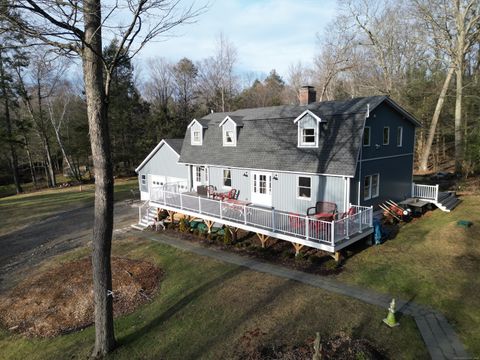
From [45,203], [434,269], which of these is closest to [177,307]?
[434,269]

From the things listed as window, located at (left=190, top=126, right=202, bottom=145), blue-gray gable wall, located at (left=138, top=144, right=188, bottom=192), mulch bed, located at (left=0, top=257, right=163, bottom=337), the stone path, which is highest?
window, located at (left=190, top=126, right=202, bottom=145)

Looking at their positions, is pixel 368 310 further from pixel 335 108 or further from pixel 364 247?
pixel 335 108

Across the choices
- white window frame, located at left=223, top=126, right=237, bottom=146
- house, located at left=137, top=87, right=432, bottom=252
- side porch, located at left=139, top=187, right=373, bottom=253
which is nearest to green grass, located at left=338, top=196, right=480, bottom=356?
side porch, located at left=139, top=187, right=373, bottom=253

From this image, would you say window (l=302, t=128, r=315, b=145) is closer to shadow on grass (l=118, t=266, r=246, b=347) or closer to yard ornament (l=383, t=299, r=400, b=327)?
shadow on grass (l=118, t=266, r=246, b=347)

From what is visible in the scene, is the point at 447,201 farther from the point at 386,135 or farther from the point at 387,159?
the point at 386,135

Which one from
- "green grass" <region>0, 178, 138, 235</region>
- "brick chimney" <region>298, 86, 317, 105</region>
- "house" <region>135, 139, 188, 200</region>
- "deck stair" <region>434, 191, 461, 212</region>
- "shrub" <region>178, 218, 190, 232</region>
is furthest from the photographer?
"green grass" <region>0, 178, 138, 235</region>

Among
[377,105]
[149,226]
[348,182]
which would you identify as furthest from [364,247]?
[149,226]
